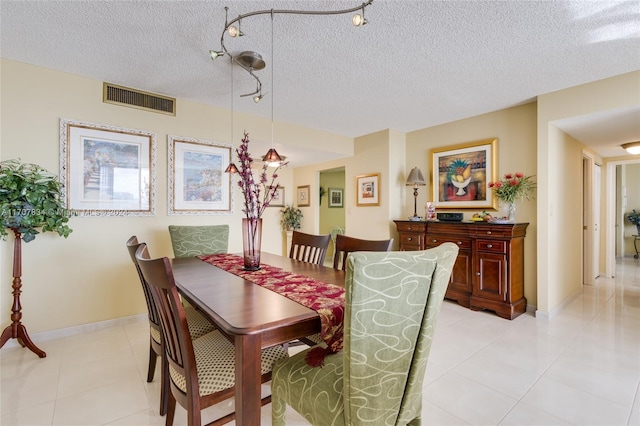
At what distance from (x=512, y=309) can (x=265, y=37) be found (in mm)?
3523

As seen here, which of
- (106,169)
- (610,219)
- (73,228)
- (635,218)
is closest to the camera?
(73,228)

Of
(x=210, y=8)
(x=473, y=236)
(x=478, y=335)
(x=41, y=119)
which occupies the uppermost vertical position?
(x=210, y=8)

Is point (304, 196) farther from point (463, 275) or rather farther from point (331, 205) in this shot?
point (463, 275)

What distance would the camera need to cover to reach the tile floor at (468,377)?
1.70 meters

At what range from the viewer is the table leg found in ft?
3.55

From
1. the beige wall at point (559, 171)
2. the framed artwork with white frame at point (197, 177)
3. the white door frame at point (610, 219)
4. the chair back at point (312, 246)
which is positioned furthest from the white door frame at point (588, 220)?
the framed artwork with white frame at point (197, 177)

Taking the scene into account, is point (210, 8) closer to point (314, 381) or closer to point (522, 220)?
point (314, 381)

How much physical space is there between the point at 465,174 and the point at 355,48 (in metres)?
2.48

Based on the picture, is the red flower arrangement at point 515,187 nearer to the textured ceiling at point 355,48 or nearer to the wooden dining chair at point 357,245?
the textured ceiling at point 355,48

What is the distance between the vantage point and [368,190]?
4.84 m

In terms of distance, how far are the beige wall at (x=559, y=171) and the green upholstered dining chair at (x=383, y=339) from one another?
2791mm

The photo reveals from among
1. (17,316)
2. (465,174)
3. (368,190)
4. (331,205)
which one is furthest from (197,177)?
(331,205)

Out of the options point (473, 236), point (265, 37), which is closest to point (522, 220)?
point (473, 236)

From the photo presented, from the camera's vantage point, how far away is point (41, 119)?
2.65m
